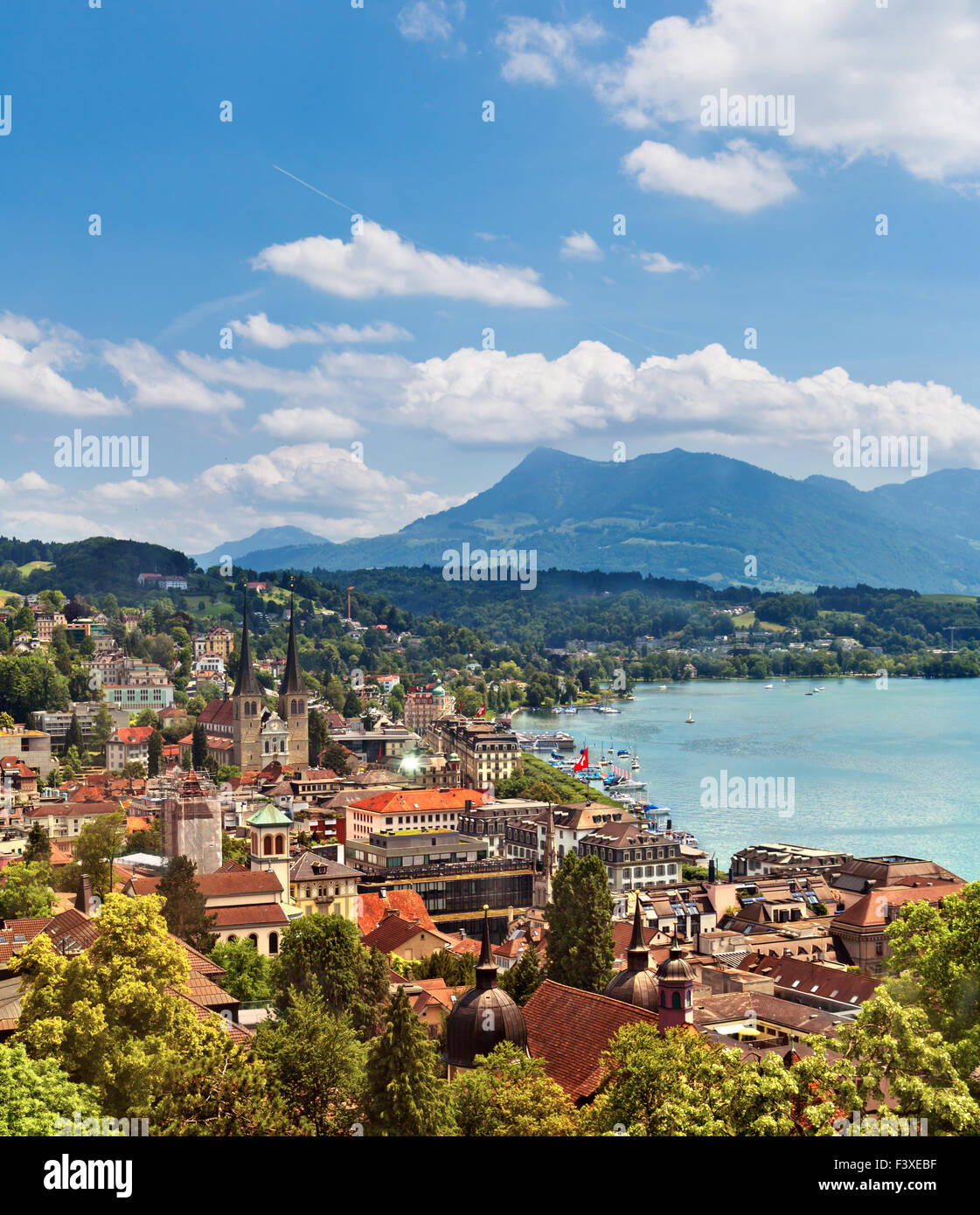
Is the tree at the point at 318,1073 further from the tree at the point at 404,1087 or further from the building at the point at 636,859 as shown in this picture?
the building at the point at 636,859

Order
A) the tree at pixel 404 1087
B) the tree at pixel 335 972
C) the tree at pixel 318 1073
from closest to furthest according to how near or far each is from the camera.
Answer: the tree at pixel 404 1087
the tree at pixel 318 1073
the tree at pixel 335 972

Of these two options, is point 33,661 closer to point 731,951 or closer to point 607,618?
point 731,951

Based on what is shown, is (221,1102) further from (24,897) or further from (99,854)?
(99,854)

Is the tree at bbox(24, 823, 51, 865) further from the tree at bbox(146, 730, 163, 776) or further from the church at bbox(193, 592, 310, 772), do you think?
the church at bbox(193, 592, 310, 772)

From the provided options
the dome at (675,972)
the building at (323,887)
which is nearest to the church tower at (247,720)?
the building at (323,887)

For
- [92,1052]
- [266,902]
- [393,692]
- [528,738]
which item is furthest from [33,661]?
[92,1052]

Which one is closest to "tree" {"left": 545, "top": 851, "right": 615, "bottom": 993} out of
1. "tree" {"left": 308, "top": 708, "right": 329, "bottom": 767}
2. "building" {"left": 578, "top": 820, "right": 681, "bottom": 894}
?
"building" {"left": 578, "top": 820, "right": 681, "bottom": 894}

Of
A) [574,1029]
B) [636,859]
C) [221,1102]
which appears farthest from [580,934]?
[636,859]
